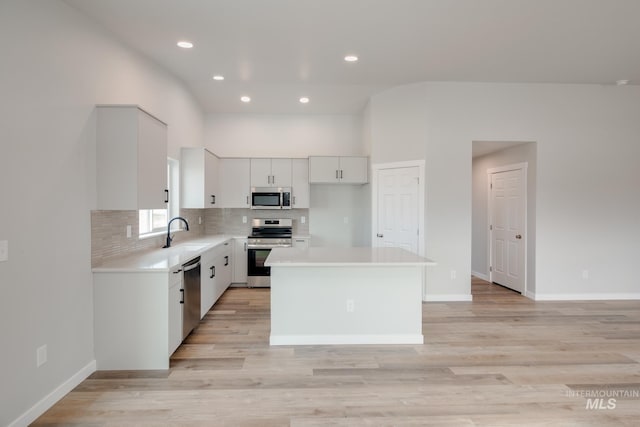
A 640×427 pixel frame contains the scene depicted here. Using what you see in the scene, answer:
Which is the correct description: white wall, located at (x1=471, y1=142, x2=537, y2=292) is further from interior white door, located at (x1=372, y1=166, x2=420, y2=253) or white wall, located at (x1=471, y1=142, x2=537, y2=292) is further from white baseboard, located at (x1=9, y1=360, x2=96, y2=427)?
white baseboard, located at (x1=9, y1=360, x2=96, y2=427)

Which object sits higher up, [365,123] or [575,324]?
[365,123]

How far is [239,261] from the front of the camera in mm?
5473

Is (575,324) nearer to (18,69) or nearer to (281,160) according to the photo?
(281,160)

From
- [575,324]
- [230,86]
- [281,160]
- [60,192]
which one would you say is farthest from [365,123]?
[60,192]

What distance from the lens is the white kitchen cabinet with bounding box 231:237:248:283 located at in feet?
17.9

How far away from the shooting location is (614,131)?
4.72 m

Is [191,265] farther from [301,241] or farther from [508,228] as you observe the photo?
[508,228]

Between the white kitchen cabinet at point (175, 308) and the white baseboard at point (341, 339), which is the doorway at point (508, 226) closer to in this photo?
the white baseboard at point (341, 339)

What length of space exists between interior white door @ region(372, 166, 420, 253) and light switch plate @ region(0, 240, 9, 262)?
4153 mm

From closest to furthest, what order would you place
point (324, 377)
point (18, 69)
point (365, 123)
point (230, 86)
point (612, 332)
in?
point (18, 69)
point (324, 377)
point (612, 332)
point (230, 86)
point (365, 123)

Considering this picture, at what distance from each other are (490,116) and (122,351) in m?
5.12

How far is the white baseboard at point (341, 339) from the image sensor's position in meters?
3.23

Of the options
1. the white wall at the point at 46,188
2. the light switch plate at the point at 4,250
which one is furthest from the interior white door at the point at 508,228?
the light switch plate at the point at 4,250

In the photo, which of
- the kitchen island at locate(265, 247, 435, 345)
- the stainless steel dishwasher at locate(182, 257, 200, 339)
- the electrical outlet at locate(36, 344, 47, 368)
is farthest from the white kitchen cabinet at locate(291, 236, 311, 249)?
the electrical outlet at locate(36, 344, 47, 368)
